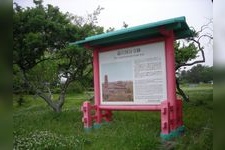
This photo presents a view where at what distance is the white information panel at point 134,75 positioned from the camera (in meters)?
6.20

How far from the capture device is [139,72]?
649 centimetres

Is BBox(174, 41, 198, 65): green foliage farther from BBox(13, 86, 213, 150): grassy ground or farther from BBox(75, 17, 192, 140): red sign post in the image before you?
BBox(75, 17, 192, 140): red sign post

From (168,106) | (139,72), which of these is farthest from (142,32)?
(168,106)

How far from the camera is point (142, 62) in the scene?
6.51 metres

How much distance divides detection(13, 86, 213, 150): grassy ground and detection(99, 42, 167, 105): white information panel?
66 centimetres

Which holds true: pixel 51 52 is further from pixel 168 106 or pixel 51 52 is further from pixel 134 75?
pixel 168 106

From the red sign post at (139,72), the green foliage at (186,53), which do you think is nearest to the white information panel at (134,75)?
the red sign post at (139,72)

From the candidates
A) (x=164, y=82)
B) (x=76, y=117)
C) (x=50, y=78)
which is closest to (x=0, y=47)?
(x=164, y=82)

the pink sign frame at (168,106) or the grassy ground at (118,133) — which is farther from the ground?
the pink sign frame at (168,106)

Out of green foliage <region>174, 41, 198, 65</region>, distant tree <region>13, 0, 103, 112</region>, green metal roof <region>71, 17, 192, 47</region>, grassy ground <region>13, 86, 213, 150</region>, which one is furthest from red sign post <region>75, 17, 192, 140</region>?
green foliage <region>174, 41, 198, 65</region>

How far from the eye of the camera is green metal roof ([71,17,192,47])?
5719 mm

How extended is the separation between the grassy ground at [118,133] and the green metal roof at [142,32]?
1.37 meters

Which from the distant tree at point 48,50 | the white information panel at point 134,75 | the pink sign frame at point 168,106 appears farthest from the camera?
the distant tree at point 48,50

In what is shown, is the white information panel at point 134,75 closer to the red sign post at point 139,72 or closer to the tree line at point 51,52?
the red sign post at point 139,72
